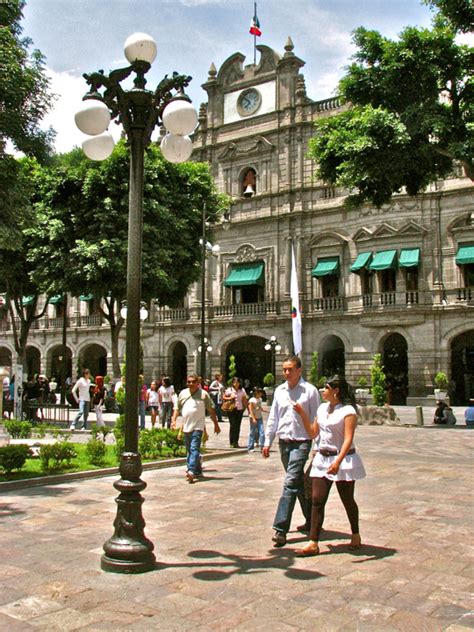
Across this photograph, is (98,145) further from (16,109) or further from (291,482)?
(16,109)

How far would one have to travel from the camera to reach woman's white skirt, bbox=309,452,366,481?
555cm

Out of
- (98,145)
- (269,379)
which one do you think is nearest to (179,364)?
(269,379)

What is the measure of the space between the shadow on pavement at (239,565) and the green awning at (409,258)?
2434cm

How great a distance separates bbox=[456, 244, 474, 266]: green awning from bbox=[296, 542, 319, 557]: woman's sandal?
24068 millimetres

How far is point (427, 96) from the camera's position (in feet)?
60.6

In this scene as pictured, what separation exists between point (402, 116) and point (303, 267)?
14.7m

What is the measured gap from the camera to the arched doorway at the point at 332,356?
32.1 meters

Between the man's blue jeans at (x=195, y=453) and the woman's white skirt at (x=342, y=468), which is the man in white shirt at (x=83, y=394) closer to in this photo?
the man's blue jeans at (x=195, y=453)

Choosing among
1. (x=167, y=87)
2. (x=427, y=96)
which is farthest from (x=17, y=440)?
(x=427, y=96)

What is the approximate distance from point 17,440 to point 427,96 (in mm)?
14403

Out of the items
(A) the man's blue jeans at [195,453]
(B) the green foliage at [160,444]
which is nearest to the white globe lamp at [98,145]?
(A) the man's blue jeans at [195,453]

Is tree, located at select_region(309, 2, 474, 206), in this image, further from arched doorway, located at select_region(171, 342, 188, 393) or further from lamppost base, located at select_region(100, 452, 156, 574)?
arched doorway, located at select_region(171, 342, 188, 393)

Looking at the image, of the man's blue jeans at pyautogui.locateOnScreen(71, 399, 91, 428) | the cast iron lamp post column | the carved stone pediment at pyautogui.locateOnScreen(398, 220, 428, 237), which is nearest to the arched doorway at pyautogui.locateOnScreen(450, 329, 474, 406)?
the carved stone pediment at pyautogui.locateOnScreen(398, 220, 428, 237)

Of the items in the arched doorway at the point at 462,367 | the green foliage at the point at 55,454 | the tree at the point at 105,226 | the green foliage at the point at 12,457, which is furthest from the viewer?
the arched doorway at the point at 462,367
